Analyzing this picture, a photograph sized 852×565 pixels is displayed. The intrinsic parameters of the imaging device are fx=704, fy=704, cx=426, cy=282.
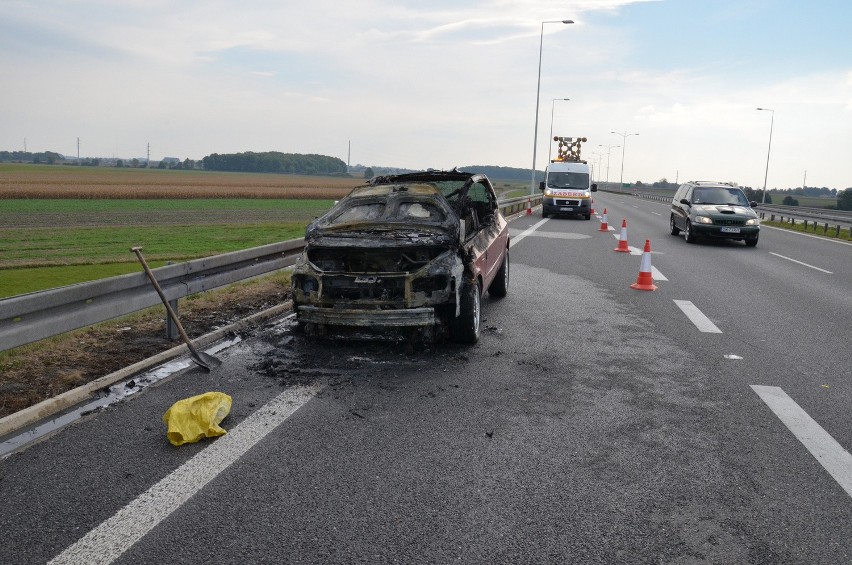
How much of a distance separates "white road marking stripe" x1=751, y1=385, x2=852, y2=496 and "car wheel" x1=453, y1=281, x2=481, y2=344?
2.46m

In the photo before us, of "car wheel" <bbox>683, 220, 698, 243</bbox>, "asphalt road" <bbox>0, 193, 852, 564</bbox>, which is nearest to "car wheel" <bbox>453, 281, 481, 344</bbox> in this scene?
"asphalt road" <bbox>0, 193, 852, 564</bbox>

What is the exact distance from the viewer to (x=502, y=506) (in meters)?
3.44

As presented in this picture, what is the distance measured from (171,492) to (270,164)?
163 meters

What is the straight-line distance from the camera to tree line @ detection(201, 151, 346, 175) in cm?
16075

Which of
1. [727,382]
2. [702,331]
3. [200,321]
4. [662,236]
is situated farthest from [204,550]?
[662,236]

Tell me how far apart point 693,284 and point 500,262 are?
4053 mm

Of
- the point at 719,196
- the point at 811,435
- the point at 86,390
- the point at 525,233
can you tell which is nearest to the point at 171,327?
the point at 86,390

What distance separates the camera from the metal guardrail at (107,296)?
4.81 metres

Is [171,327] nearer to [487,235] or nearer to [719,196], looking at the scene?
[487,235]

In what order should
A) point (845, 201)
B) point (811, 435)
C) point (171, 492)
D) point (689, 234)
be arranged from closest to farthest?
1. point (171, 492)
2. point (811, 435)
3. point (689, 234)
4. point (845, 201)

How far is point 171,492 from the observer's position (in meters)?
3.54

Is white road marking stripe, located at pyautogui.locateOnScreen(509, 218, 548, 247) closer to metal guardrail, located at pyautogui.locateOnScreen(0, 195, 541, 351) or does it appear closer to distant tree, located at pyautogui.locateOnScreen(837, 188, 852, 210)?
metal guardrail, located at pyautogui.locateOnScreen(0, 195, 541, 351)

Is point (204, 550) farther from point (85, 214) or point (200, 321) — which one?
point (85, 214)

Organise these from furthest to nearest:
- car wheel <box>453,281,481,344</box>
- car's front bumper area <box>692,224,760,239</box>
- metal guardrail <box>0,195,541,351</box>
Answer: car's front bumper area <box>692,224,760,239</box> < car wheel <box>453,281,481,344</box> < metal guardrail <box>0,195,541,351</box>
